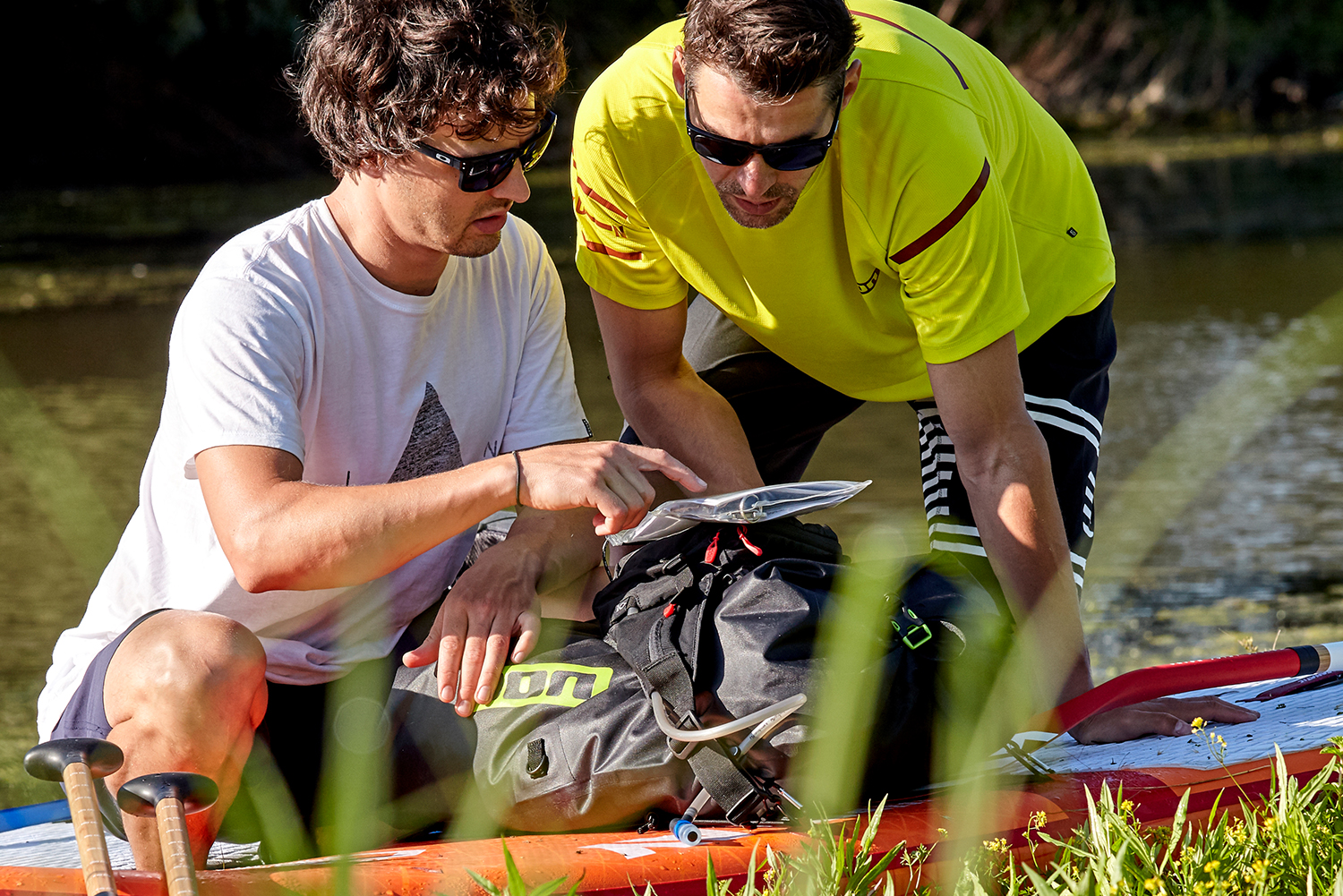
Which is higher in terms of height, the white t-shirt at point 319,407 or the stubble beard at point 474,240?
the stubble beard at point 474,240

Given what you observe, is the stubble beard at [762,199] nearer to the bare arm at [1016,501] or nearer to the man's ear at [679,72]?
the man's ear at [679,72]

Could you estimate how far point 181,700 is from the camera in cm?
209

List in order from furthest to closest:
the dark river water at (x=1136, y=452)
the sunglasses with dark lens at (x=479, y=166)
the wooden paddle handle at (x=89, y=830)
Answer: the dark river water at (x=1136, y=452) → the sunglasses with dark lens at (x=479, y=166) → the wooden paddle handle at (x=89, y=830)

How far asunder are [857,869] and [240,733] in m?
0.95

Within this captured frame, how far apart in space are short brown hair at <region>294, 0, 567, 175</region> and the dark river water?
6.65 ft

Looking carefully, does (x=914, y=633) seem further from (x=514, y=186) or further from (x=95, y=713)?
(x=95, y=713)

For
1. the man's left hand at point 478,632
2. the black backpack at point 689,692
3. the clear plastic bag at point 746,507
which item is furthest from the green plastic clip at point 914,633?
the man's left hand at point 478,632

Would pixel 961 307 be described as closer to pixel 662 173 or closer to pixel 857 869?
pixel 662 173

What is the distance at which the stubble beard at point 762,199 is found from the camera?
8.57 ft

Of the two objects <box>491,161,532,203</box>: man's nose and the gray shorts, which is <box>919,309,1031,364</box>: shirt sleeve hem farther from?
the gray shorts

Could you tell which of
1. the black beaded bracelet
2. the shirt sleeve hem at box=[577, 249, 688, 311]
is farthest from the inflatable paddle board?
the shirt sleeve hem at box=[577, 249, 688, 311]

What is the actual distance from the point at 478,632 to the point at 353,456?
0.40 metres

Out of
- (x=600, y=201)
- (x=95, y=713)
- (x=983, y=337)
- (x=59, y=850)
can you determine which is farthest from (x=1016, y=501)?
(x=59, y=850)

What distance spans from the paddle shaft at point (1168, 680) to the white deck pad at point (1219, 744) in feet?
0.29
